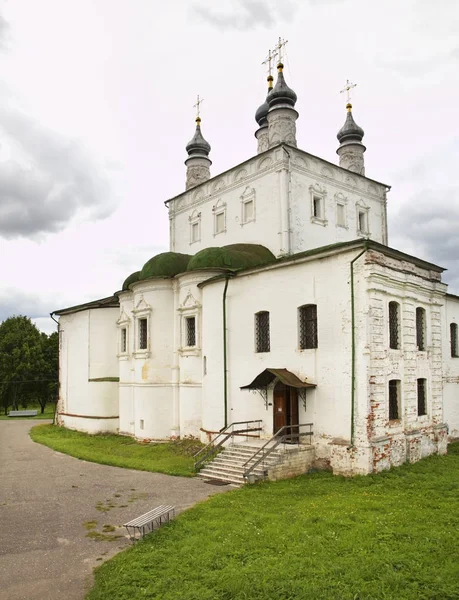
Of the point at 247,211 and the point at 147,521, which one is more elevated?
the point at 247,211

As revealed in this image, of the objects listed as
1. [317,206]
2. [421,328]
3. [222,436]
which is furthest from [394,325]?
[317,206]

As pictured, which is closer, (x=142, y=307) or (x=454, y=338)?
(x=142, y=307)

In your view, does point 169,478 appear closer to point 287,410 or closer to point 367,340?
point 287,410

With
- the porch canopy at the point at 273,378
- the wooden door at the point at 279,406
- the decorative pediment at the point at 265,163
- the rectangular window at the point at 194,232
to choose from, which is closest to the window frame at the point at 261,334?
the porch canopy at the point at 273,378

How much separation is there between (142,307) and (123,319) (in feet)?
9.84

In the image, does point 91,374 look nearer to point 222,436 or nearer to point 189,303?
point 189,303

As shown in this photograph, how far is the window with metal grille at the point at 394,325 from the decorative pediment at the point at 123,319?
42.5 feet

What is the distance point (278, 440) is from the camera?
14711 millimetres

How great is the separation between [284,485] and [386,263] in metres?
6.96

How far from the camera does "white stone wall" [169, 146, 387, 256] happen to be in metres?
22.1

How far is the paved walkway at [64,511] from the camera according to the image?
313 inches

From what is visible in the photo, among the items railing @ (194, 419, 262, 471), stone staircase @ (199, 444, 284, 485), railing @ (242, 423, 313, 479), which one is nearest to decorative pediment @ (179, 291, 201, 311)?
railing @ (194, 419, 262, 471)

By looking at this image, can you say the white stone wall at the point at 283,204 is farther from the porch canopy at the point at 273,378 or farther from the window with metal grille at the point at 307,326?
the porch canopy at the point at 273,378

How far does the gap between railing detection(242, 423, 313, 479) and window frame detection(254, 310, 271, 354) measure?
292cm
